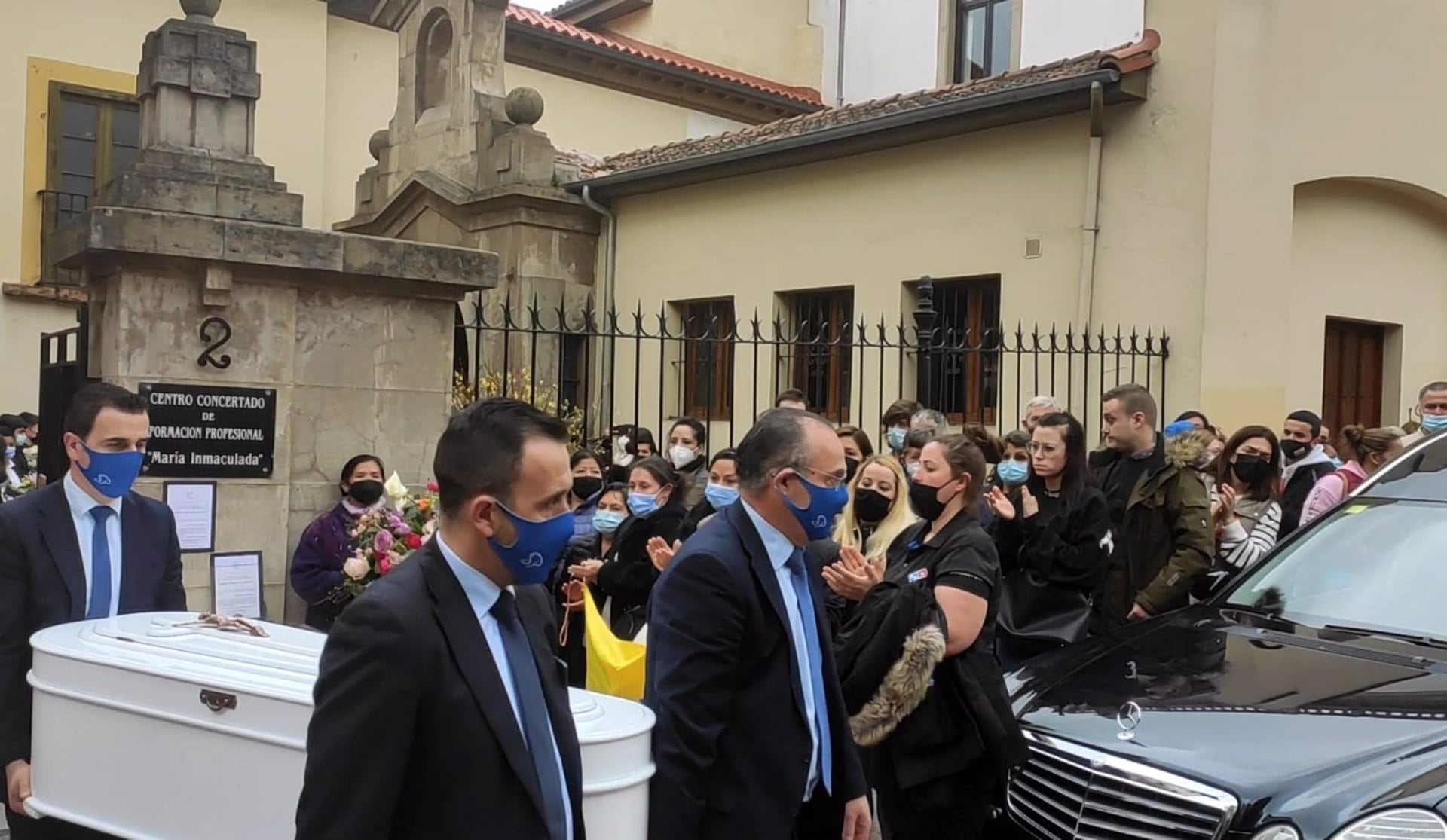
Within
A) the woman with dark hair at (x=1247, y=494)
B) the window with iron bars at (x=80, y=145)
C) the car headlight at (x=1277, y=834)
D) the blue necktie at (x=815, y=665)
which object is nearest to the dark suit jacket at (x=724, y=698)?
the blue necktie at (x=815, y=665)

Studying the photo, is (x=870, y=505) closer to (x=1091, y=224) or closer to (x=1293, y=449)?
(x=1293, y=449)

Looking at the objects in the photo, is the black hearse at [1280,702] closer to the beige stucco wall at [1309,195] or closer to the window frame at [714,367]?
the beige stucco wall at [1309,195]

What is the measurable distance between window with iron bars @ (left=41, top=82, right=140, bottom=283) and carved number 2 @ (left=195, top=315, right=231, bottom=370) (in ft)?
44.1

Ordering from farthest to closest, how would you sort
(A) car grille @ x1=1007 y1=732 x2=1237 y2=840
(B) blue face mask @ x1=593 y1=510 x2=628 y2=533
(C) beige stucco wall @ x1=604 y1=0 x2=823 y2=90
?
(C) beige stucco wall @ x1=604 y1=0 x2=823 y2=90
(B) blue face mask @ x1=593 y1=510 x2=628 y2=533
(A) car grille @ x1=1007 y1=732 x2=1237 y2=840

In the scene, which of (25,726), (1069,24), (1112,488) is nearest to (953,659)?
(25,726)

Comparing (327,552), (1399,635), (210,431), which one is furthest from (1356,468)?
(210,431)

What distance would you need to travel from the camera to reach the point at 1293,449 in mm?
8984

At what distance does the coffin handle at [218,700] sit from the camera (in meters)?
2.99

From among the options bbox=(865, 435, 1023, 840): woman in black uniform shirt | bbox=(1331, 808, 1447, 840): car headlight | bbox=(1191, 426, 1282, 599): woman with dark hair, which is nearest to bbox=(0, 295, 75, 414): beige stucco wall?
bbox=(1191, 426, 1282, 599): woman with dark hair

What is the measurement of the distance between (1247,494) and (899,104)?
23.6 ft

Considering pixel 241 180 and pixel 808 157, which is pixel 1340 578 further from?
pixel 808 157

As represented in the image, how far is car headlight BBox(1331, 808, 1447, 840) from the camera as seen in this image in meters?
3.40

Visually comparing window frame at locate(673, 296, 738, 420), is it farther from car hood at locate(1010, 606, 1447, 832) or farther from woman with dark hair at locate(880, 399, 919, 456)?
car hood at locate(1010, 606, 1447, 832)

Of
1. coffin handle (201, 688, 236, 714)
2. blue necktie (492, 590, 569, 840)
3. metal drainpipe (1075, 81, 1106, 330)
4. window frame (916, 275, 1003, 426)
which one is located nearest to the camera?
blue necktie (492, 590, 569, 840)
